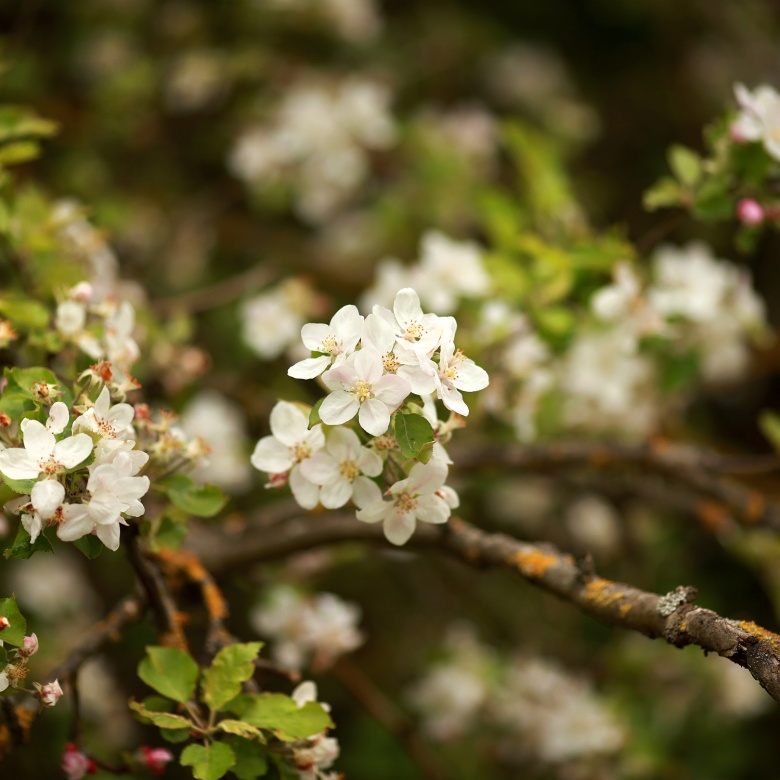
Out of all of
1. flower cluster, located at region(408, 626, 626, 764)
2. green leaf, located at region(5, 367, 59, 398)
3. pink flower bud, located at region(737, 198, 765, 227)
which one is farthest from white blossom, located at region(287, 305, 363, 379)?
flower cluster, located at region(408, 626, 626, 764)

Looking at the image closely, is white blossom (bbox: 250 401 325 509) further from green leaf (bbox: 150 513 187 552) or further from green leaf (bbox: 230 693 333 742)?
green leaf (bbox: 230 693 333 742)

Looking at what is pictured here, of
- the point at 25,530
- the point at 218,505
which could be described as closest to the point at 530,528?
the point at 218,505

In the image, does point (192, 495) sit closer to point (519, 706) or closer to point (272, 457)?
point (272, 457)

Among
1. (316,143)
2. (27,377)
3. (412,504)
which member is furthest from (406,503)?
(316,143)

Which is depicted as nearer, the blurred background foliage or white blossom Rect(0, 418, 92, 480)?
white blossom Rect(0, 418, 92, 480)

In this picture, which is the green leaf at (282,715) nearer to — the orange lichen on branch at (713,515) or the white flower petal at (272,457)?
the white flower petal at (272,457)

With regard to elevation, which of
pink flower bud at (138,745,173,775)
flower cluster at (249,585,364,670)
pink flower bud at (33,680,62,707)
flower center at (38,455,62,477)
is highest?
flower center at (38,455,62,477)
